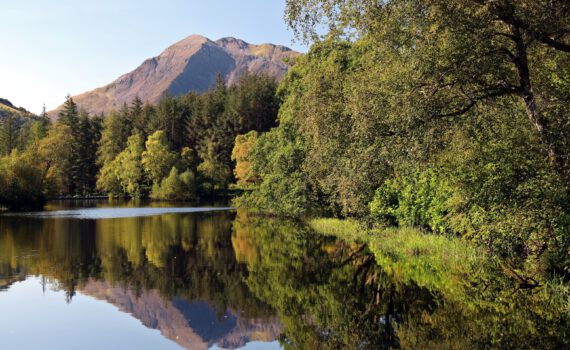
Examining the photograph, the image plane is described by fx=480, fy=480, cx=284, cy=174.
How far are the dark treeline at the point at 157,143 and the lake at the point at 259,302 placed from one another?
6208 centimetres

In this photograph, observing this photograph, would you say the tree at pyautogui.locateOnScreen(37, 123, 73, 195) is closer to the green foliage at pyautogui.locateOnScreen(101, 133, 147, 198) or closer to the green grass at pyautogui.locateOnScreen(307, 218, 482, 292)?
the green foliage at pyautogui.locateOnScreen(101, 133, 147, 198)

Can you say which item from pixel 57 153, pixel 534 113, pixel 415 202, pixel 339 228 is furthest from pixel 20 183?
pixel 534 113

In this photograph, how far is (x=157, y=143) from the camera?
311ft

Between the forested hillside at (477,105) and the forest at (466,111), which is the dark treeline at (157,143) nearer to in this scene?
the forest at (466,111)

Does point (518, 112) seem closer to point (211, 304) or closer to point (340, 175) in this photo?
point (340, 175)

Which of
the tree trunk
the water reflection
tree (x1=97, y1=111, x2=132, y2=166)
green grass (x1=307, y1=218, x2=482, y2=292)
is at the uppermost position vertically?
tree (x1=97, y1=111, x2=132, y2=166)

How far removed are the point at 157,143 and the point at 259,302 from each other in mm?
81986

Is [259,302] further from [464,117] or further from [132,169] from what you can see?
[132,169]

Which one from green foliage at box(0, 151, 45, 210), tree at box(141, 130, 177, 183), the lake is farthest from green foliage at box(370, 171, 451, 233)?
tree at box(141, 130, 177, 183)

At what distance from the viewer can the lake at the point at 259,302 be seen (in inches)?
517

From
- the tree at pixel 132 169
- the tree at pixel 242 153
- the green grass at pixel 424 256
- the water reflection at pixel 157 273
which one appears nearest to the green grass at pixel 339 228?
the green grass at pixel 424 256

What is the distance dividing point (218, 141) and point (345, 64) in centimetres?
7084

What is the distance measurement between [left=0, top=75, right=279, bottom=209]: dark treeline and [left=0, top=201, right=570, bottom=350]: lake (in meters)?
62.1

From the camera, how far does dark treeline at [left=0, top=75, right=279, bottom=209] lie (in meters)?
93.1
